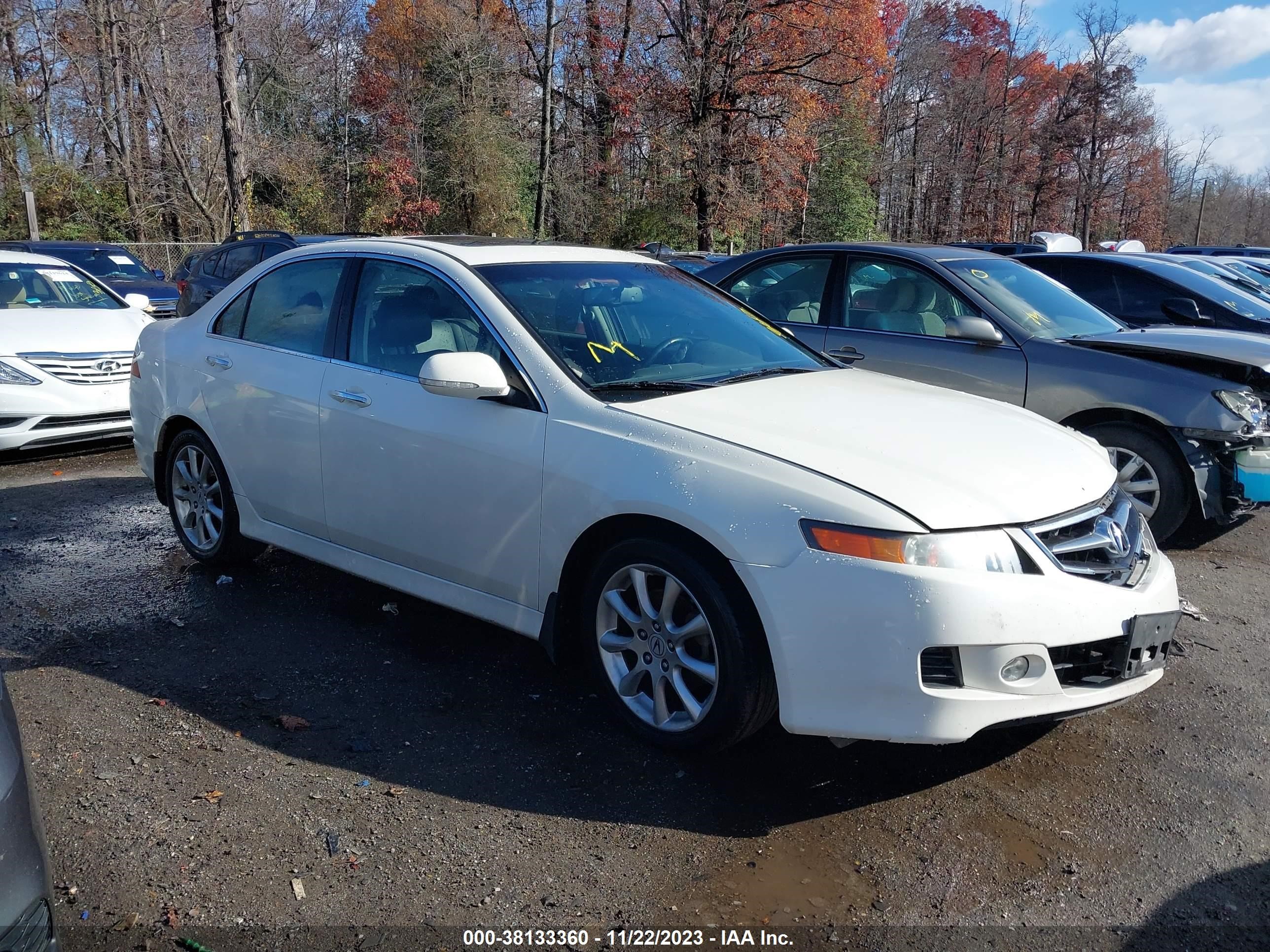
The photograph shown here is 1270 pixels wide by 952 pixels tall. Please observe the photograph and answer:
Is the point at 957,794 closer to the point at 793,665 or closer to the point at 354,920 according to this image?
the point at 793,665

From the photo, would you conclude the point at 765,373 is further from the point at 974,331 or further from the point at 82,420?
the point at 82,420

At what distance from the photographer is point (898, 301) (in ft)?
22.8

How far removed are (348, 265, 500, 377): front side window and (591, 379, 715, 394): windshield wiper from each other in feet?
1.75

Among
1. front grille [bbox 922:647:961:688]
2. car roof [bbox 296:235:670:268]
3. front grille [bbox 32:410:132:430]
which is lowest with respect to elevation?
front grille [bbox 32:410:132:430]

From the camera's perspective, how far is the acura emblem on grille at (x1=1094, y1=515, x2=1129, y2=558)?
3.33 metres

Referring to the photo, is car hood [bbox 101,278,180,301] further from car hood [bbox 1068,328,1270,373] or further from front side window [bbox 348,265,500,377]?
car hood [bbox 1068,328,1270,373]

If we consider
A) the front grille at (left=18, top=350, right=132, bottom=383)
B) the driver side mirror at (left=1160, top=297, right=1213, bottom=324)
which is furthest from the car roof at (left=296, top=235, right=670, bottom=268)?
the driver side mirror at (left=1160, top=297, right=1213, bottom=324)

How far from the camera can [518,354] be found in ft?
12.7

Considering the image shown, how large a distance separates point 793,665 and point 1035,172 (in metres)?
52.4

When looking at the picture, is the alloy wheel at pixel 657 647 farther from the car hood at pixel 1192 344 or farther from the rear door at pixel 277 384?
the car hood at pixel 1192 344

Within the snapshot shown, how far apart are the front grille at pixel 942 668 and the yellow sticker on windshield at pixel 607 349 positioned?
5.44ft

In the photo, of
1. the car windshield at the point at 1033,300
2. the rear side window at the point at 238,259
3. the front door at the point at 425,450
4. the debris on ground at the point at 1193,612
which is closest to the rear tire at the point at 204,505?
the front door at the point at 425,450

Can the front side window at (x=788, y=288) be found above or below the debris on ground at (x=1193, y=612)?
above

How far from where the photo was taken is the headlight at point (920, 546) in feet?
9.70
